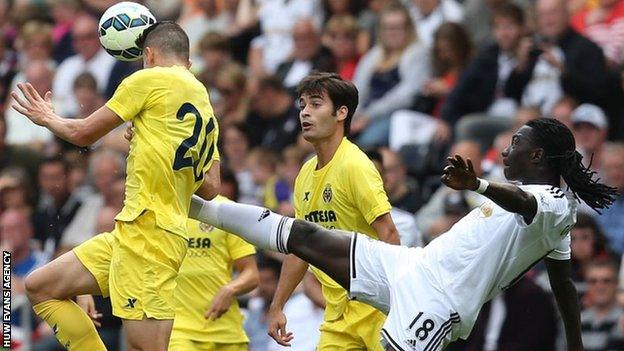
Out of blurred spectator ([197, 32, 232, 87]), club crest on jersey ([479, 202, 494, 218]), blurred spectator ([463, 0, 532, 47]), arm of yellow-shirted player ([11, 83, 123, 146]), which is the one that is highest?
arm of yellow-shirted player ([11, 83, 123, 146])

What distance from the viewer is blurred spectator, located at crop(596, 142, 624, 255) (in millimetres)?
14359

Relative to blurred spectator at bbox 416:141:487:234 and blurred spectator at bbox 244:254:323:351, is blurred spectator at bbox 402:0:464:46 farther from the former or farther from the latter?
blurred spectator at bbox 244:254:323:351

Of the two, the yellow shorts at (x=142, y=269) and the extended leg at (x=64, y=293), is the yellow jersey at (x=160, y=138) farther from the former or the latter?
the extended leg at (x=64, y=293)

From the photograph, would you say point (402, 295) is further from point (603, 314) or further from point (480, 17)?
point (480, 17)

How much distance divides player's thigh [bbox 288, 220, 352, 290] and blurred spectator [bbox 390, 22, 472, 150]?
645 cm

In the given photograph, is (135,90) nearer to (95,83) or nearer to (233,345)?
(233,345)

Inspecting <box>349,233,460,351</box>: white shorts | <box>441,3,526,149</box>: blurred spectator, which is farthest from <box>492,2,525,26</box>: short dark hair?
<box>349,233,460,351</box>: white shorts

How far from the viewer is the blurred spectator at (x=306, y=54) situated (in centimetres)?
1766

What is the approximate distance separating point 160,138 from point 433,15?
7847mm

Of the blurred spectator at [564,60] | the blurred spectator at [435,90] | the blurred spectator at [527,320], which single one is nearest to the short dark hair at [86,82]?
the blurred spectator at [435,90]

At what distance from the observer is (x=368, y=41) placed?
1753 centimetres

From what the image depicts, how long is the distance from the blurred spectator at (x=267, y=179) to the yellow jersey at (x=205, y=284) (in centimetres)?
469

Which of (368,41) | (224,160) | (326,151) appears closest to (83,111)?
(224,160)

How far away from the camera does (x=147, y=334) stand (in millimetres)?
9516
